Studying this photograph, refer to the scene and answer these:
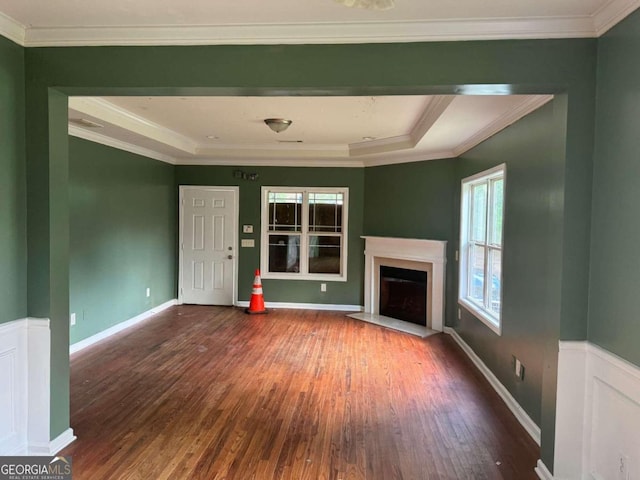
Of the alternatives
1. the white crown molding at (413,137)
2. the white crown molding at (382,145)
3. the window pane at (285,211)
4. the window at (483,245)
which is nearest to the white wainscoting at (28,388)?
the white crown molding at (413,137)

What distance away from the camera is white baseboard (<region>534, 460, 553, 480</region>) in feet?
7.31

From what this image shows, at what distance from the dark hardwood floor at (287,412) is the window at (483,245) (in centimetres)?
62

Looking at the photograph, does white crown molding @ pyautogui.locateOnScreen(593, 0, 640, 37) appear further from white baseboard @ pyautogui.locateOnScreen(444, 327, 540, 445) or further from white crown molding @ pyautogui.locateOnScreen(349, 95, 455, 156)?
white baseboard @ pyautogui.locateOnScreen(444, 327, 540, 445)

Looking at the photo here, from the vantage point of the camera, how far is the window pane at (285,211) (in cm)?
661

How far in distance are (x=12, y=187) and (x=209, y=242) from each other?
14.3ft

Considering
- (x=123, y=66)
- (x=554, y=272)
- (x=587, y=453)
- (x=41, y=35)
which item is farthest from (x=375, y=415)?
(x=41, y=35)

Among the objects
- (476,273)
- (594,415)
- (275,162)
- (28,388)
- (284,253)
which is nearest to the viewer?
(594,415)

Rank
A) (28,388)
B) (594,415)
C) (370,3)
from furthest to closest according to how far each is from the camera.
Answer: (28,388) → (594,415) → (370,3)

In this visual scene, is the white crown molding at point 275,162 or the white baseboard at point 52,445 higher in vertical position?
the white crown molding at point 275,162

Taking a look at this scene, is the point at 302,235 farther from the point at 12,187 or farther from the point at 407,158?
the point at 12,187

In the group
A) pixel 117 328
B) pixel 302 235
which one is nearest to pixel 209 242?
pixel 302 235

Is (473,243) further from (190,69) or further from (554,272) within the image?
(190,69)

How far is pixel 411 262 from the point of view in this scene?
568 cm

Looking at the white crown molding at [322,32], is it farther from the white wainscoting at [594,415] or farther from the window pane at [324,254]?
the window pane at [324,254]
